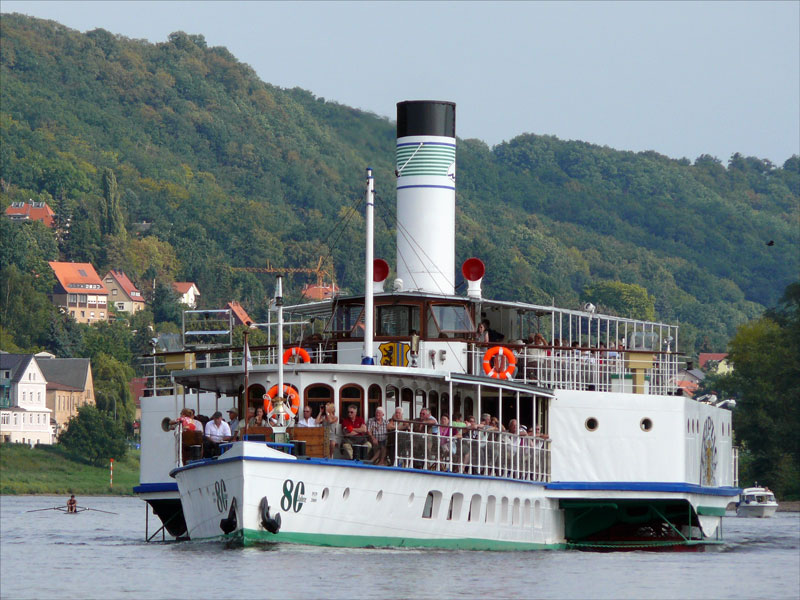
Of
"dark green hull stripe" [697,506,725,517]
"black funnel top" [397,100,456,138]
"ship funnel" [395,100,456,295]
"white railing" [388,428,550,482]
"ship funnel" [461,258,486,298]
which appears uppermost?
"black funnel top" [397,100,456,138]

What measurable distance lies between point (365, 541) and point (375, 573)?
1905mm

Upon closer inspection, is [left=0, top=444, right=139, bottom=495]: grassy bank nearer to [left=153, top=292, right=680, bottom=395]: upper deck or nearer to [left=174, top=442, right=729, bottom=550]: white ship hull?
[left=153, top=292, right=680, bottom=395]: upper deck

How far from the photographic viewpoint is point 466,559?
106ft

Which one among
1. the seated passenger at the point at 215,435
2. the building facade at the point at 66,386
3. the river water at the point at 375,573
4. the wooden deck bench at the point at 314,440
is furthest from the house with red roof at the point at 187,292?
the wooden deck bench at the point at 314,440

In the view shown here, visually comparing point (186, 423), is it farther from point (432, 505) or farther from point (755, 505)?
point (755, 505)

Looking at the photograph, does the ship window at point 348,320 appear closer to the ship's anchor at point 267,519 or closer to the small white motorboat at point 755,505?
the ship's anchor at point 267,519

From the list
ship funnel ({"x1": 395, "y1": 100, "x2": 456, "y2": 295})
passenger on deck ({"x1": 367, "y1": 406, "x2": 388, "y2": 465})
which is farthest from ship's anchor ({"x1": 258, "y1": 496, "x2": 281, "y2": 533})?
ship funnel ({"x1": 395, "y1": 100, "x2": 456, "y2": 295})

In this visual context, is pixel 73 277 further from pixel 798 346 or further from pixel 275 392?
pixel 275 392

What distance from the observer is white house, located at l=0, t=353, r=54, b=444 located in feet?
422

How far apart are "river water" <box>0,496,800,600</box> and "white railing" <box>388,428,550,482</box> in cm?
160

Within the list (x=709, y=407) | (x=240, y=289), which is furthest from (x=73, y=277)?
(x=709, y=407)

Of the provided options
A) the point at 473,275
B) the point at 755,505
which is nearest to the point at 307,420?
the point at 473,275

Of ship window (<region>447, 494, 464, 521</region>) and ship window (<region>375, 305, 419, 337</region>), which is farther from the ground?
ship window (<region>375, 305, 419, 337</region>)

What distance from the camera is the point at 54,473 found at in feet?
338
